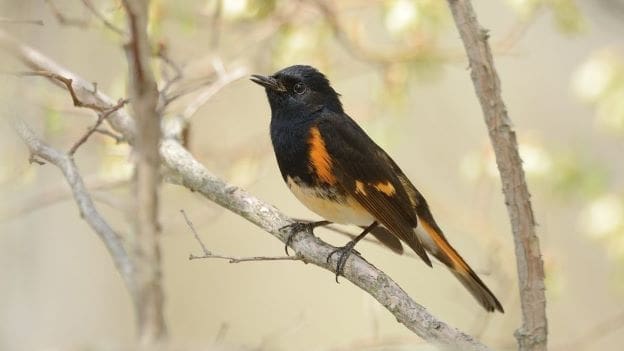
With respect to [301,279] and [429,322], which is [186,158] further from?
[301,279]

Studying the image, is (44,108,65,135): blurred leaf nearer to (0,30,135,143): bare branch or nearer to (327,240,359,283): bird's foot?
(0,30,135,143): bare branch

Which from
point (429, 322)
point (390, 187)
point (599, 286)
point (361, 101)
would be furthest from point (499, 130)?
point (599, 286)

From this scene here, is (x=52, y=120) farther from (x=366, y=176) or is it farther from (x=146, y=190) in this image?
(x=146, y=190)

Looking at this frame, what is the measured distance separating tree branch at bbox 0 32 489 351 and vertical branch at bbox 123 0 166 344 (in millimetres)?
1227

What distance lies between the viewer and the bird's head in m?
3.91

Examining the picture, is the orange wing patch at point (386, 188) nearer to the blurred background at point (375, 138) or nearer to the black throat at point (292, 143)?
the black throat at point (292, 143)

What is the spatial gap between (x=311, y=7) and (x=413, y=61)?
26.2 inches

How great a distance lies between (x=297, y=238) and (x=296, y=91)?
0.82m

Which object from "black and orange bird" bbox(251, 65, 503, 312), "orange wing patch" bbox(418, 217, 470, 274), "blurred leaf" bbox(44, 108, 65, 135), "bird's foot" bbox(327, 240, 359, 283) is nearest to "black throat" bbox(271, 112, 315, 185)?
"black and orange bird" bbox(251, 65, 503, 312)

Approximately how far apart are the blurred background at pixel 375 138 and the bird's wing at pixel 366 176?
93cm

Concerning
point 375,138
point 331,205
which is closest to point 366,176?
point 331,205

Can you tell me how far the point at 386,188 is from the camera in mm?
3723

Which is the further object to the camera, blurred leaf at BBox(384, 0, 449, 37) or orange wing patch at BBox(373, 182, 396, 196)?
blurred leaf at BBox(384, 0, 449, 37)

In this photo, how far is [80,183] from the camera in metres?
3.07
